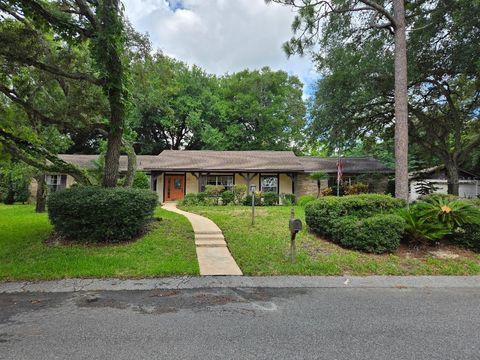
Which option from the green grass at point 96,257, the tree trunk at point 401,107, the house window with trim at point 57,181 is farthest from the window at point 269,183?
the house window with trim at point 57,181

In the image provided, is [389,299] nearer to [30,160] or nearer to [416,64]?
[30,160]

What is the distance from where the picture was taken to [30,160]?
769cm

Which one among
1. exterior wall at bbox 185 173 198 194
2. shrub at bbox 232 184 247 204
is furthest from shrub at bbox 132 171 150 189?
shrub at bbox 232 184 247 204

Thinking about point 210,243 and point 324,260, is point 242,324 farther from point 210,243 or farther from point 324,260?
point 210,243

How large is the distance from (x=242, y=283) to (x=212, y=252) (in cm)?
207

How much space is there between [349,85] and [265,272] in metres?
12.1

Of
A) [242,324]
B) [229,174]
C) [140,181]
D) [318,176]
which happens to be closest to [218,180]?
[229,174]

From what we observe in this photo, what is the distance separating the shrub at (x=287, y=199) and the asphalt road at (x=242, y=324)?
1368 cm

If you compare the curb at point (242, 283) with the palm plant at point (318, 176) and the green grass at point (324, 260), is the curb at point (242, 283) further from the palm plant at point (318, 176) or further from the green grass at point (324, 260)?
the palm plant at point (318, 176)

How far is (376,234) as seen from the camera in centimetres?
694

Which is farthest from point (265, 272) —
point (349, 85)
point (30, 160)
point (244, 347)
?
point (349, 85)

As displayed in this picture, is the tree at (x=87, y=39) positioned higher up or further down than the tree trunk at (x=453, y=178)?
higher up

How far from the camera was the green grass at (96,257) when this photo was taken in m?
5.62

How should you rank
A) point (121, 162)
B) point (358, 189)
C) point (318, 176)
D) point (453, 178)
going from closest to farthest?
1. point (453, 178)
2. point (358, 189)
3. point (318, 176)
4. point (121, 162)
